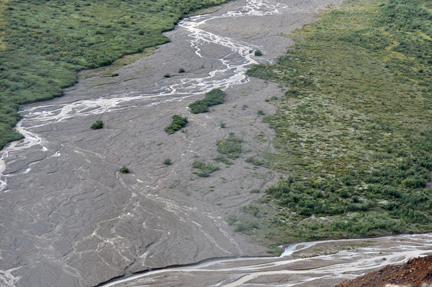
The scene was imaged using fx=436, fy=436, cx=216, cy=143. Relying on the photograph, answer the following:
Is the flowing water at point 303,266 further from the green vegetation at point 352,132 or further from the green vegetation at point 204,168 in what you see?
the green vegetation at point 204,168

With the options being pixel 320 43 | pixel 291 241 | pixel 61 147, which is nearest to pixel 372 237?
pixel 291 241

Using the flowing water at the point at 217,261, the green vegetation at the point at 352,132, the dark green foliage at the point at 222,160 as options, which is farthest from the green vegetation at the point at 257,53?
the dark green foliage at the point at 222,160

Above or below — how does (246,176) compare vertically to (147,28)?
below

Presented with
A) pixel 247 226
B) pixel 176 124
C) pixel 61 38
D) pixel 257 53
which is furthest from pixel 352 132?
pixel 61 38

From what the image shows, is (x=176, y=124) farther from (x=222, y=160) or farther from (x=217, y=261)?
(x=217, y=261)

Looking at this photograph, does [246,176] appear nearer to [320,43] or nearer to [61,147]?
[61,147]

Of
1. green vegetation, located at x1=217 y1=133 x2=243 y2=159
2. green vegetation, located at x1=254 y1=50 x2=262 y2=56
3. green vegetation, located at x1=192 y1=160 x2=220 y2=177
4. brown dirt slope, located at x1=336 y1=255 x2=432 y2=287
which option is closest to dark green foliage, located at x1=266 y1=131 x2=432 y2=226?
green vegetation, located at x1=192 y1=160 x2=220 y2=177
